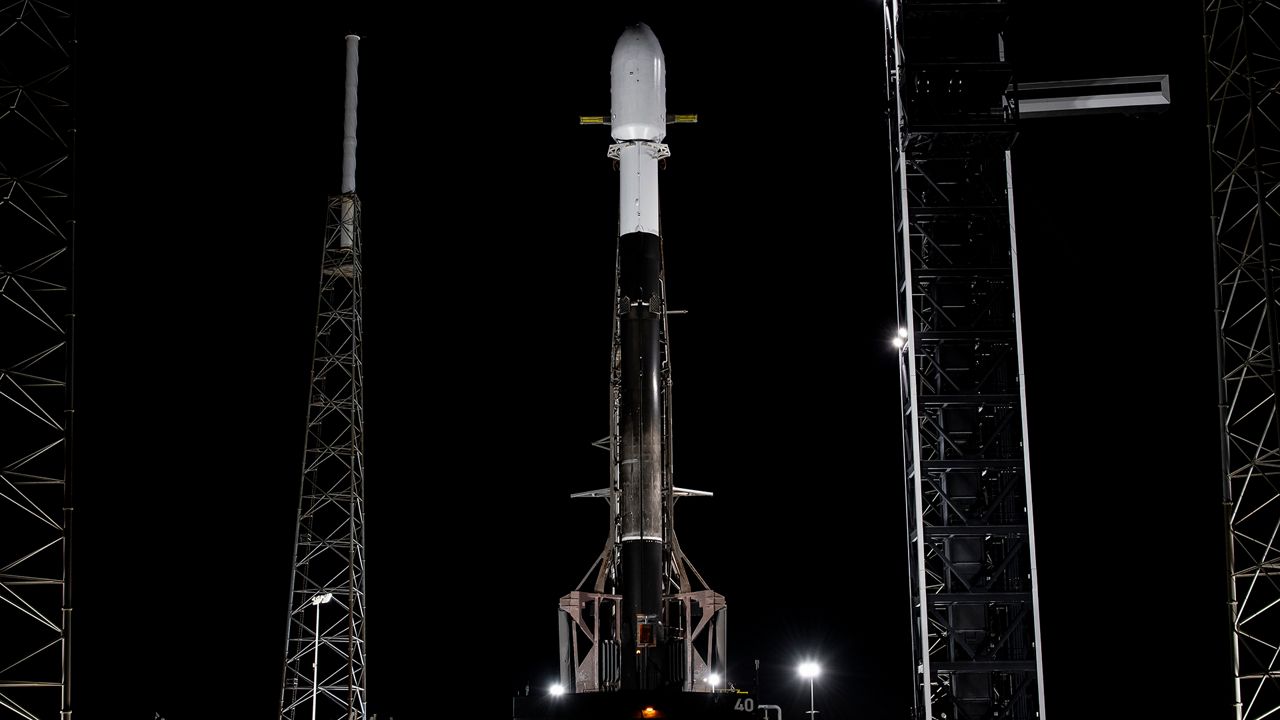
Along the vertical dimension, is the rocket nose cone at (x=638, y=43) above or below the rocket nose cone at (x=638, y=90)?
above

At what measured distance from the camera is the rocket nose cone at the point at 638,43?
29969 millimetres

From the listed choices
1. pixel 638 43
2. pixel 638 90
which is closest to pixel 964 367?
pixel 638 90

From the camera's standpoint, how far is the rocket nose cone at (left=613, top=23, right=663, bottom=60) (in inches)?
1180

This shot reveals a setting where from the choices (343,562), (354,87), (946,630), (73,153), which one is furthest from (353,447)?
(946,630)

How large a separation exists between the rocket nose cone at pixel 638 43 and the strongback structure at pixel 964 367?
5398 mm

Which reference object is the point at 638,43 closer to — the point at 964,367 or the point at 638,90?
the point at 638,90

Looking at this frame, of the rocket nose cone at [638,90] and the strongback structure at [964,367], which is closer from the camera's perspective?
the strongback structure at [964,367]

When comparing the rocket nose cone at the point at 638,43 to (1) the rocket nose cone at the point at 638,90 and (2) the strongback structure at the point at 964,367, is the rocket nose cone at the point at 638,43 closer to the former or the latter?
(1) the rocket nose cone at the point at 638,90

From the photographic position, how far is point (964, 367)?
96.9 feet

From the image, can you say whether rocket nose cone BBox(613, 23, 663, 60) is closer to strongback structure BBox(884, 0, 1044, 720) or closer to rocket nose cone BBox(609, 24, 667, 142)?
rocket nose cone BBox(609, 24, 667, 142)

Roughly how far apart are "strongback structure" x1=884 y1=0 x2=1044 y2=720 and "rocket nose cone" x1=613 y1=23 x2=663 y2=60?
17.7ft

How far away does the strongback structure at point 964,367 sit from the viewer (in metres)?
28.2

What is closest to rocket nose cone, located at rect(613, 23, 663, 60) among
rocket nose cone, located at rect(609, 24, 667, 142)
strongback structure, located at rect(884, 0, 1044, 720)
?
rocket nose cone, located at rect(609, 24, 667, 142)

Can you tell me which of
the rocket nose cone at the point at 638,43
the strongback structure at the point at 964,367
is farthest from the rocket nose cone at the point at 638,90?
the strongback structure at the point at 964,367
